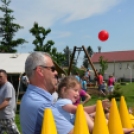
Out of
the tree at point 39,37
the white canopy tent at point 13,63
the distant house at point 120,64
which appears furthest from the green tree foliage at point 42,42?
the distant house at point 120,64

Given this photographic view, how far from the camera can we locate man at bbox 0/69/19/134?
6.42 m

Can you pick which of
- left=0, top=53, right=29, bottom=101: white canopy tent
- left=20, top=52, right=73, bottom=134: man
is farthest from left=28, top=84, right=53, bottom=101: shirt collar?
left=0, top=53, right=29, bottom=101: white canopy tent

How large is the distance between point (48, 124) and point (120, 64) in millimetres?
98959

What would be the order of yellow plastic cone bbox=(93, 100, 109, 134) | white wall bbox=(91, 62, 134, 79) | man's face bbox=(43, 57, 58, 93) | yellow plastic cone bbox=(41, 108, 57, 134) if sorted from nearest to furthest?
yellow plastic cone bbox=(41, 108, 57, 134)
man's face bbox=(43, 57, 58, 93)
yellow plastic cone bbox=(93, 100, 109, 134)
white wall bbox=(91, 62, 134, 79)

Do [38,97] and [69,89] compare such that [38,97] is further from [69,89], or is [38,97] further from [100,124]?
[69,89]

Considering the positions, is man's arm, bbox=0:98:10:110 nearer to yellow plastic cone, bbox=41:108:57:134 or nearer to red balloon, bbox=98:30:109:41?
yellow plastic cone, bbox=41:108:57:134

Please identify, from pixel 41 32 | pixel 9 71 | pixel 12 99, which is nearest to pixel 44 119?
pixel 12 99

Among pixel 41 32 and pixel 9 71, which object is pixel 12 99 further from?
pixel 41 32

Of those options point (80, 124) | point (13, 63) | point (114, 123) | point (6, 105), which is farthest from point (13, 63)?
point (80, 124)

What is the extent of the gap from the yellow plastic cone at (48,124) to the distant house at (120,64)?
90036mm

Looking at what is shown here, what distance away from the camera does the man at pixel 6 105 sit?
6418 mm

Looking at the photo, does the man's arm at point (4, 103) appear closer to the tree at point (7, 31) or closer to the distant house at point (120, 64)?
the tree at point (7, 31)

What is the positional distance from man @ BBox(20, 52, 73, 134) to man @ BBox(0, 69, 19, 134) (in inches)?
A: 147

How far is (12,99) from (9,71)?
9.98 meters
